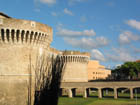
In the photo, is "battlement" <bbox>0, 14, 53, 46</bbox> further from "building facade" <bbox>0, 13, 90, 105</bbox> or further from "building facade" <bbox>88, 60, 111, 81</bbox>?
"building facade" <bbox>88, 60, 111, 81</bbox>

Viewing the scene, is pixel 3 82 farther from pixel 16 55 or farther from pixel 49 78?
pixel 49 78

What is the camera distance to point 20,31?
24.1 m

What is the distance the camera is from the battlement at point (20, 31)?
78.4ft

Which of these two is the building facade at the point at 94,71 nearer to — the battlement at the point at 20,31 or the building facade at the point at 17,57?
the building facade at the point at 17,57

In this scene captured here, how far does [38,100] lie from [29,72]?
982cm

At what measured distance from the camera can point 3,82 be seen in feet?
78.6

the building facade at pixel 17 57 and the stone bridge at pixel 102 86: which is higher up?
the building facade at pixel 17 57

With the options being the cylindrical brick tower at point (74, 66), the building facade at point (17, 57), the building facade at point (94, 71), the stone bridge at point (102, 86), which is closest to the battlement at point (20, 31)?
the building facade at point (17, 57)

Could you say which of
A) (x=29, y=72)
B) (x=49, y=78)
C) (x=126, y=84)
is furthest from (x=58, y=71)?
(x=126, y=84)

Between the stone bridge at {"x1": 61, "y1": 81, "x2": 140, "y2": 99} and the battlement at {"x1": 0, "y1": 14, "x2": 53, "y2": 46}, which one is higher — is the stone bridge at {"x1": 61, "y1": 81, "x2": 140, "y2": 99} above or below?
below

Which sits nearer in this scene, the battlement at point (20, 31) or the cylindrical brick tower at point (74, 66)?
the battlement at point (20, 31)

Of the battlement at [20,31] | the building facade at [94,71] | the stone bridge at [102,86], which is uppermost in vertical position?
the battlement at [20,31]

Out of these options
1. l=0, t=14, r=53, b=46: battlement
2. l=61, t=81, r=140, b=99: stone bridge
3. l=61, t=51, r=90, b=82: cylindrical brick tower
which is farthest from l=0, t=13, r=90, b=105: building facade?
l=61, t=51, r=90, b=82: cylindrical brick tower

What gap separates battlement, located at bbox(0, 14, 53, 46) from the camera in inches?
941
